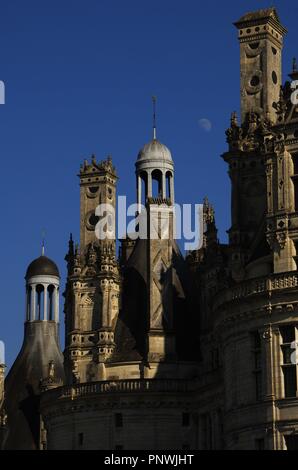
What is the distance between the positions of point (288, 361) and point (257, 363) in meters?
2.16

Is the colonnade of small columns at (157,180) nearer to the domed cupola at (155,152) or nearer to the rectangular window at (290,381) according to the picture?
the domed cupola at (155,152)

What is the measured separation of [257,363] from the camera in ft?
239

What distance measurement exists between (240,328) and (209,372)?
48.2 feet

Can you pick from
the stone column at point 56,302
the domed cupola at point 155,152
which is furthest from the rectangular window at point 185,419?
the stone column at point 56,302

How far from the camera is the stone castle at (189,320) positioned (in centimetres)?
7262

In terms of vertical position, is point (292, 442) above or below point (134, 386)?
below

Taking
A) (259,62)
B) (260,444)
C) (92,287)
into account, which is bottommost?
(260,444)

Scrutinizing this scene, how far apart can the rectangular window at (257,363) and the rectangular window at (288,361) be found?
1.45 m

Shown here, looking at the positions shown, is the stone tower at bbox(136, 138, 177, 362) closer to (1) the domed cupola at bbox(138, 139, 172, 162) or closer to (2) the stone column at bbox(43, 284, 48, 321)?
(1) the domed cupola at bbox(138, 139, 172, 162)

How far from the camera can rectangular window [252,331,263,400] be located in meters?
72.4

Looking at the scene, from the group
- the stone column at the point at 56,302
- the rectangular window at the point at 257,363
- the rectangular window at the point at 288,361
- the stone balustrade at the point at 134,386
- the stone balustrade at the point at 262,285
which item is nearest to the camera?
the rectangular window at the point at 288,361

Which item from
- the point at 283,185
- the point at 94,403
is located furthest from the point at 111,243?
the point at 283,185

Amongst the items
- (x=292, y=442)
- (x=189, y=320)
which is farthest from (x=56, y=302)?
(x=292, y=442)

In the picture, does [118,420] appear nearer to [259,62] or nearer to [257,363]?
[257,363]
